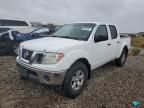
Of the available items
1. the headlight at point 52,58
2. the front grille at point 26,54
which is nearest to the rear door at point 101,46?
the headlight at point 52,58

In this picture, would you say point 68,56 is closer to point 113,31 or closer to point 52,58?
point 52,58

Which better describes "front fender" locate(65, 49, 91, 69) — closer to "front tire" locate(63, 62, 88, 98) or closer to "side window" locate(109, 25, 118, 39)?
"front tire" locate(63, 62, 88, 98)

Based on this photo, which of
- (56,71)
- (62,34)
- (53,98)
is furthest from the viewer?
(62,34)

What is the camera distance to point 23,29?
949 centimetres

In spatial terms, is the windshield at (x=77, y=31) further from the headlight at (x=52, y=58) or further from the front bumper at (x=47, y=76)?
the front bumper at (x=47, y=76)

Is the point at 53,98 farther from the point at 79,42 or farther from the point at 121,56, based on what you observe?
the point at 121,56

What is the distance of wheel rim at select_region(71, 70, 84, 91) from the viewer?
4016 mm

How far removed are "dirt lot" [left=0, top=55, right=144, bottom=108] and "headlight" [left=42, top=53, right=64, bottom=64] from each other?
3.13ft

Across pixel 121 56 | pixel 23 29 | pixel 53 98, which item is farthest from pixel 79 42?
pixel 23 29

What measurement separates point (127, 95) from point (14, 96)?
2.76 metres

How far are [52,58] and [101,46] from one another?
187cm

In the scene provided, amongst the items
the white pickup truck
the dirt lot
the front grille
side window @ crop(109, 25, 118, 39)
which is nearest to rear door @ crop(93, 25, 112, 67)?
the white pickup truck

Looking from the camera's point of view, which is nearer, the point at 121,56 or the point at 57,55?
the point at 57,55

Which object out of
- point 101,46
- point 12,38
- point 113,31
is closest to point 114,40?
point 113,31
